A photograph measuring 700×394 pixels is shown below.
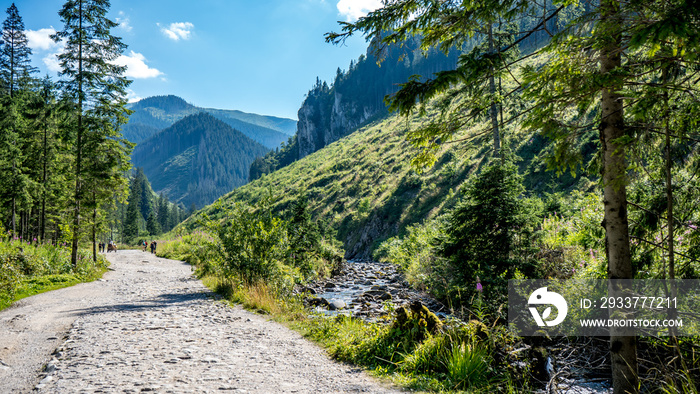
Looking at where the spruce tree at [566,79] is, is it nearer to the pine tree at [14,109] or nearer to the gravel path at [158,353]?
the gravel path at [158,353]

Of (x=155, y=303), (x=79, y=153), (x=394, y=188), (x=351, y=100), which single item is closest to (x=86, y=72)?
(x=79, y=153)

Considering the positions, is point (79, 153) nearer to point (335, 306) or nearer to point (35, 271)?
point (35, 271)

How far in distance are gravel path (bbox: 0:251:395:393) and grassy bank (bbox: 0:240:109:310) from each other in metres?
1.19

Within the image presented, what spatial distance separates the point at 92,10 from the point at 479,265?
1992cm

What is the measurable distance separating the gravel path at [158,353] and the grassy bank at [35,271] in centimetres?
119

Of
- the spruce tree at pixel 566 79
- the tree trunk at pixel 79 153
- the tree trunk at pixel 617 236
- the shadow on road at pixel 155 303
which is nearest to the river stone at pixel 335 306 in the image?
the shadow on road at pixel 155 303

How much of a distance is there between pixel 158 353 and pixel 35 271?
12189 mm

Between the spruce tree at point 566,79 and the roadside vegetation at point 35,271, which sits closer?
the spruce tree at point 566,79

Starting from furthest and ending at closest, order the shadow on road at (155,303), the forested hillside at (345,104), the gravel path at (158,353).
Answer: the forested hillside at (345,104)
the shadow on road at (155,303)
the gravel path at (158,353)

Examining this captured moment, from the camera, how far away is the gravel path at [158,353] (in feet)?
14.6

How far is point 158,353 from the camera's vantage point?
18.2 feet

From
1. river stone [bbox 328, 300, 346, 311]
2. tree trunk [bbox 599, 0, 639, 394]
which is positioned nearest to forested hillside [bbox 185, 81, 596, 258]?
river stone [bbox 328, 300, 346, 311]

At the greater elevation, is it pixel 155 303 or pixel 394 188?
pixel 394 188

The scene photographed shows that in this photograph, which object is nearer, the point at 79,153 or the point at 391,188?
the point at 79,153
